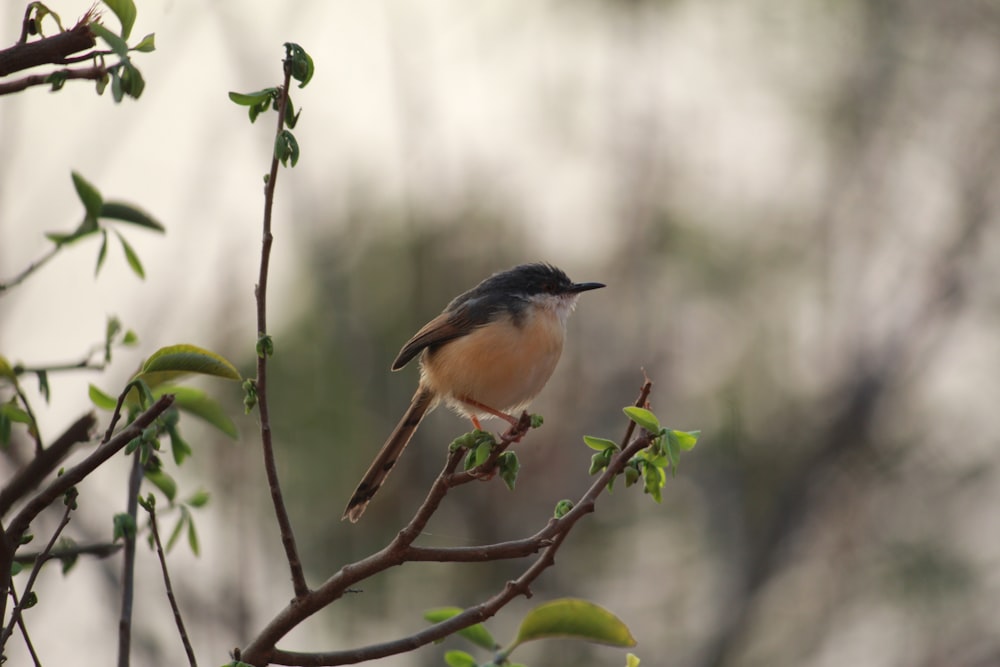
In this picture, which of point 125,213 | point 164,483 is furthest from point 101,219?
point 164,483

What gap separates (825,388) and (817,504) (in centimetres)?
167

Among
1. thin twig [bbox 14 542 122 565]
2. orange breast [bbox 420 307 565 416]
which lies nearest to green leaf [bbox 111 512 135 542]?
thin twig [bbox 14 542 122 565]

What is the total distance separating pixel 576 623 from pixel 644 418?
0.48m

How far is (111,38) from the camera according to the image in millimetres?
2182

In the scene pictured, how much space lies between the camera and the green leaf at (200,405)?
2.94 meters

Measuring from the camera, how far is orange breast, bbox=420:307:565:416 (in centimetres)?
530

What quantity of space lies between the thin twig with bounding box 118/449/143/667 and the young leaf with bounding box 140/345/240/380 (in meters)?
0.20

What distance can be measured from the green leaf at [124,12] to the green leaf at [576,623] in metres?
1.52

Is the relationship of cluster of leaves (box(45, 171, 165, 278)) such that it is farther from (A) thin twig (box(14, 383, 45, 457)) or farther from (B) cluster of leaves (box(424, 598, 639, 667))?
(B) cluster of leaves (box(424, 598, 639, 667))

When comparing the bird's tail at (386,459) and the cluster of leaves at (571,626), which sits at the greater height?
the bird's tail at (386,459)

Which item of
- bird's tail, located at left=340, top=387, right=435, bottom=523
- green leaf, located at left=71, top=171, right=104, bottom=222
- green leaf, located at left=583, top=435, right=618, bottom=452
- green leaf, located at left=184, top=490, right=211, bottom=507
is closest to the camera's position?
green leaf, located at left=583, top=435, right=618, bottom=452

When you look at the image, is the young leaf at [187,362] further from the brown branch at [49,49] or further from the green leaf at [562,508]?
the green leaf at [562,508]

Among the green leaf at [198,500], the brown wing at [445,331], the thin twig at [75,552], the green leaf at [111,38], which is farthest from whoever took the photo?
the brown wing at [445,331]

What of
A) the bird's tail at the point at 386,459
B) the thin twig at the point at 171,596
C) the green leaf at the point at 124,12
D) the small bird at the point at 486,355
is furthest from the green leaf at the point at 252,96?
the small bird at the point at 486,355
